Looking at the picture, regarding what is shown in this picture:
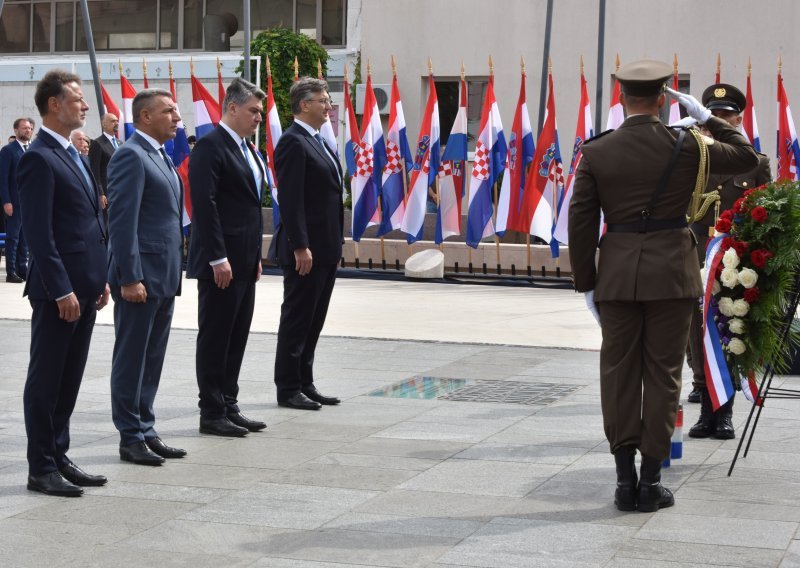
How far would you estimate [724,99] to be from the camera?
25.0 feet

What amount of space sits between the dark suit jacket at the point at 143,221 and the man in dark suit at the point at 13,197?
10000 millimetres

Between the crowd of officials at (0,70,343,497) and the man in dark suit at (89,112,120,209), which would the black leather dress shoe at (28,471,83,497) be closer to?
the crowd of officials at (0,70,343,497)

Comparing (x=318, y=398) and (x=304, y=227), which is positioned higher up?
(x=304, y=227)

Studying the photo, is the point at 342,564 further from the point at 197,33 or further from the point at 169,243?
the point at 197,33

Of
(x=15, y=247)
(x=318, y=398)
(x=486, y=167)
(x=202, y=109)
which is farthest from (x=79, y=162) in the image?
(x=202, y=109)

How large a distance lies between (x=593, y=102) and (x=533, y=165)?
24.8ft

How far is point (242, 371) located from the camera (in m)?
10.3

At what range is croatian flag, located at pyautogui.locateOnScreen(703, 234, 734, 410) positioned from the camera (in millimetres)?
6883

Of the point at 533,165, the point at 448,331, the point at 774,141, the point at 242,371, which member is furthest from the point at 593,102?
the point at 242,371

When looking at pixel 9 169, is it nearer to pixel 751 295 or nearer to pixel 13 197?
pixel 13 197

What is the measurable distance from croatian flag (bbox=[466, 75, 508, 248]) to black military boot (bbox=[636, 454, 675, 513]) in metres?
13.9

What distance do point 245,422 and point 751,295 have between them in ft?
9.48

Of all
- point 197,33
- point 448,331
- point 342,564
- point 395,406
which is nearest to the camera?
point 342,564

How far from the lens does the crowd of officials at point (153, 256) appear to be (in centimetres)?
614
